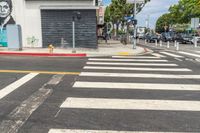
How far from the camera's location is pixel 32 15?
84.7 feet

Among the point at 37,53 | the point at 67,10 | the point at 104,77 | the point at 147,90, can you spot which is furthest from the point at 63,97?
the point at 67,10

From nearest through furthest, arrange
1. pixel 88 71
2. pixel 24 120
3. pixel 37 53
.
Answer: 1. pixel 24 120
2. pixel 88 71
3. pixel 37 53

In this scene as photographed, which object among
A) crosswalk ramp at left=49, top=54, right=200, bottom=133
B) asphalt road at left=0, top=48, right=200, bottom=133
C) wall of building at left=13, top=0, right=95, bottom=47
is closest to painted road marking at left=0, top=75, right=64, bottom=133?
asphalt road at left=0, top=48, right=200, bottom=133

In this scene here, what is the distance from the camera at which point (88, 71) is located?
12.9 m

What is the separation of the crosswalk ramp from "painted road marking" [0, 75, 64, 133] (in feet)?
1.85

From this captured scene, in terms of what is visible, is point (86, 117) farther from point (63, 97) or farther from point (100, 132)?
point (63, 97)

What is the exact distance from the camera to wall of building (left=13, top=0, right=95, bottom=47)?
25750 mm

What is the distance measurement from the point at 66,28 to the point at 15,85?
1603 centimetres

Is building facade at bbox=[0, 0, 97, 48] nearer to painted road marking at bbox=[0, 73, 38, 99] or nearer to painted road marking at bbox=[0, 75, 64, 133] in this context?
painted road marking at bbox=[0, 73, 38, 99]

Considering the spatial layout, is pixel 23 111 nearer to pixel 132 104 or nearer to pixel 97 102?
pixel 97 102

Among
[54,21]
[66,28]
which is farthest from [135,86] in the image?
[54,21]

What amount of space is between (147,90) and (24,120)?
396 centimetres

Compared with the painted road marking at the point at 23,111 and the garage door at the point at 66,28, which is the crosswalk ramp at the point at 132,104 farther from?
the garage door at the point at 66,28

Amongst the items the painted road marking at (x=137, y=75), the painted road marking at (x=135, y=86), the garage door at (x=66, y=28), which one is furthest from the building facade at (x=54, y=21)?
the painted road marking at (x=135, y=86)
